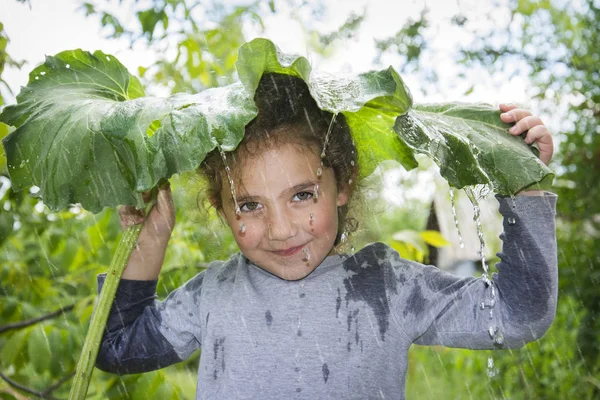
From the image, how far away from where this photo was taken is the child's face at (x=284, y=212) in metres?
1.64

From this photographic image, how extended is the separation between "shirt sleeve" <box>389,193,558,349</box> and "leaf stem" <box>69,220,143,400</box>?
658mm

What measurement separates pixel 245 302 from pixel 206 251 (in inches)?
34.6

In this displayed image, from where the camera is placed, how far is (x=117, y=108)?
1.39 metres

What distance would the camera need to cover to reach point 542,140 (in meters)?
1.62

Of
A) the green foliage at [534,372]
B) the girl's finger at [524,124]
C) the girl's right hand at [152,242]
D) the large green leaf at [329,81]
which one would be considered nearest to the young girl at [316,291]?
the girl's finger at [524,124]

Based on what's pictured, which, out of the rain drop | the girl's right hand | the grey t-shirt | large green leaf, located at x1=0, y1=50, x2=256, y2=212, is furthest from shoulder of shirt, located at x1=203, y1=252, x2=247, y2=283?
large green leaf, located at x1=0, y1=50, x2=256, y2=212

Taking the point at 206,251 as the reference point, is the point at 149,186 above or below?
above

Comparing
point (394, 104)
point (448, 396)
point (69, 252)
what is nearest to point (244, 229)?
point (394, 104)

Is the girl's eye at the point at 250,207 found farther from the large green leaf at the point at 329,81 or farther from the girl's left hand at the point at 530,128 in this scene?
the girl's left hand at the point at 530,128

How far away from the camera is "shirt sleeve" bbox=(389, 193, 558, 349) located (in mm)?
1604

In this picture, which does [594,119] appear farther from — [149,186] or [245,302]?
[149,186]

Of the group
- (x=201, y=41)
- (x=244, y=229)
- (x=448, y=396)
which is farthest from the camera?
(x=448, y=396)

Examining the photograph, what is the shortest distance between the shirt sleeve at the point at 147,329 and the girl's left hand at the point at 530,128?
90 centimetres

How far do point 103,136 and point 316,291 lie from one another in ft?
2.24
